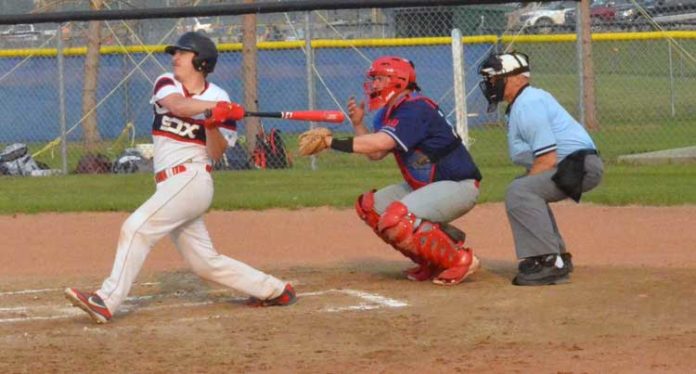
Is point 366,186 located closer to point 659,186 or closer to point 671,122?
point 659,186

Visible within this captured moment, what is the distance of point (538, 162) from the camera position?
24.4ft

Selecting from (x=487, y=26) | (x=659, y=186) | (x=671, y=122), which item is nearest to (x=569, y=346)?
(x=659, y=186)

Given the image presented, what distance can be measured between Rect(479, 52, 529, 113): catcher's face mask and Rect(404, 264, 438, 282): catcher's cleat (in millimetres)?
1126

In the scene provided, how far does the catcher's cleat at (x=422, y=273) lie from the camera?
7887 millimetres

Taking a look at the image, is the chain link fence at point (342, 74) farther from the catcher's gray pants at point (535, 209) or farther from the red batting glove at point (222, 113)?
the red batting glove at point (222, 113)

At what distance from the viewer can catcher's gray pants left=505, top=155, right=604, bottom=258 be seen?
24.4 ft

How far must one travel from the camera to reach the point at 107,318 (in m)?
6.71

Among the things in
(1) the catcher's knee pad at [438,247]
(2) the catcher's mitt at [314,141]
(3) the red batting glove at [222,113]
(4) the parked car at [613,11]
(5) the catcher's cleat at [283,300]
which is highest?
(3) the red batting glove at [222,113]

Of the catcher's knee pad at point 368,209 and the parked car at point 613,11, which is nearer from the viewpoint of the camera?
the catcher's knee pad at point 368,209

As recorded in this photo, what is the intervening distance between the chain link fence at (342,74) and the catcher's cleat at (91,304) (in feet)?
37.9

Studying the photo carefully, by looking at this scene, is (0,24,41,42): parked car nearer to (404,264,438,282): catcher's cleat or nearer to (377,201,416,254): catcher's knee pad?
(404,264,438,282): catcher's cleat

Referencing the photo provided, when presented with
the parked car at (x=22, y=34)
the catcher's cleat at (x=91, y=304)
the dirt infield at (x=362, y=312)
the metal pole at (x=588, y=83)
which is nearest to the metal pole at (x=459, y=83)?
the metal pole at (x=588, y=83)

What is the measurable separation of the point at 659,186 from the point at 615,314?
5.93 m

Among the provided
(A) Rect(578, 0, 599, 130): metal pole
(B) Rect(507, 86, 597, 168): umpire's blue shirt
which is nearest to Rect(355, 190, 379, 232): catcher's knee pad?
(B) Rect(507, 86, 597, 168): umpire's blue shirt
